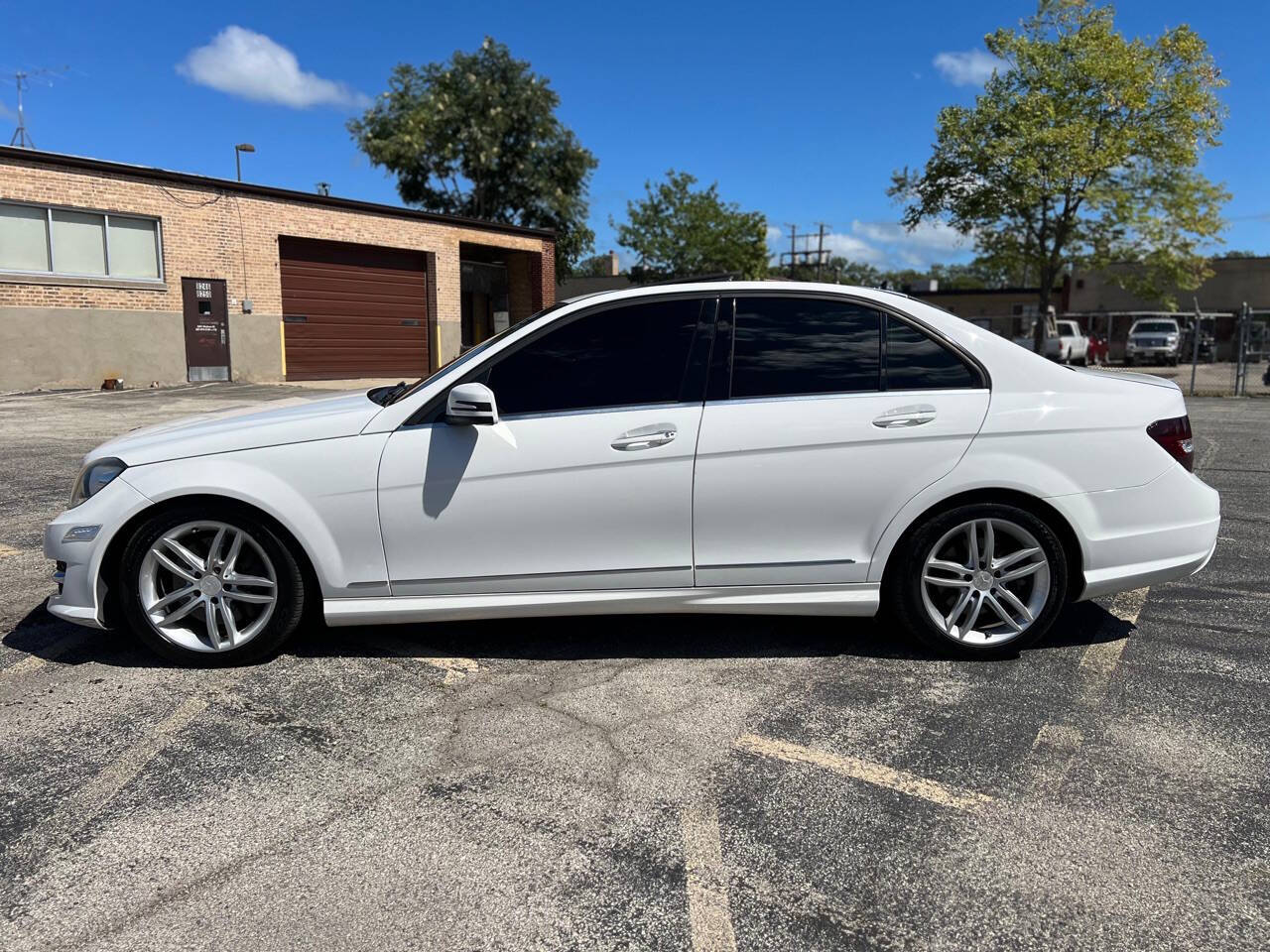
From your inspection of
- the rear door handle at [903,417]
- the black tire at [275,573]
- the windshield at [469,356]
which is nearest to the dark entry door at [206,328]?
the black tire at [275,573]

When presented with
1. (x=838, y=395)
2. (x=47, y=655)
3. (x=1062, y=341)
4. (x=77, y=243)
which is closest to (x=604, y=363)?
(x=838, y=395)

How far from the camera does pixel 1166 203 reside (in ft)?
96.5

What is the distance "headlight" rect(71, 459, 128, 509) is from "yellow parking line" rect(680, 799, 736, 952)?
9.09 ft

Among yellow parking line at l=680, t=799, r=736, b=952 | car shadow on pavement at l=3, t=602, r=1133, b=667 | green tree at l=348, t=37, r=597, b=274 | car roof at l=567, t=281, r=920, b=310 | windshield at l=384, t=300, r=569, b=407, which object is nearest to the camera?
yellow parking line at l=680, t=799, r=736, b=952

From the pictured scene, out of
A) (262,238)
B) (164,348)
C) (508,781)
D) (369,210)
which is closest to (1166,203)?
(369,210)

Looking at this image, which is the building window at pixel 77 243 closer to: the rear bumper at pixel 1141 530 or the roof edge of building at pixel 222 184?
the roof edge of building at pixel 222 184

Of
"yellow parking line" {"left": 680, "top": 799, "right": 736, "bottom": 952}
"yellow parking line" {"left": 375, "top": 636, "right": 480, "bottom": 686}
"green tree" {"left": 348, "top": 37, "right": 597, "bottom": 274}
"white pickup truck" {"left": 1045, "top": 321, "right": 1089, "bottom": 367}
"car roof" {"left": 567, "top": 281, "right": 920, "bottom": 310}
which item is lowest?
"yellow parking line" {"left": 680, "top": 799, "right": 736, "bottom": 952}

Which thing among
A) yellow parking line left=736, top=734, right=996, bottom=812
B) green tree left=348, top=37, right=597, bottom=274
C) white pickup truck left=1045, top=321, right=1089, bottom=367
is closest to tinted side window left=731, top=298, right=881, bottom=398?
yellow parking line left=736, top=734, right=996, bottom=812

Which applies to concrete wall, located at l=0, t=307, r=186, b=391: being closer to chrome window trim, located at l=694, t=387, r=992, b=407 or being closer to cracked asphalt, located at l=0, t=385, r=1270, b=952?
cracked asphalt, located at l=0, t=385, r=1270, b=952

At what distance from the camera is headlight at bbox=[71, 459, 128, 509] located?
3.90 m

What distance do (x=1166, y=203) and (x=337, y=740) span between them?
3310cm

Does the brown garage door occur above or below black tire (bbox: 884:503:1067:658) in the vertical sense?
above

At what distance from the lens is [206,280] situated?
66.4ft

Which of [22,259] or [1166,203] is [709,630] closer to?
[22,259]
